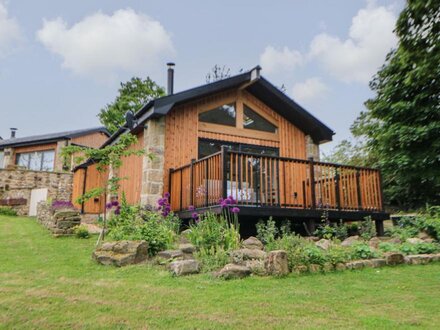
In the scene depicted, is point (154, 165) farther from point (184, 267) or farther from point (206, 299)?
point (206, 299)

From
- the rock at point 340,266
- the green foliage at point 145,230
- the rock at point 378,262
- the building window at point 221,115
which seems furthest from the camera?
the building window at point 221,115

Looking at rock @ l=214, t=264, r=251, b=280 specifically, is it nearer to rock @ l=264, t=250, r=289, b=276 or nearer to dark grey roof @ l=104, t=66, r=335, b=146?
rock @ l=264, t=250, r=289, b=276

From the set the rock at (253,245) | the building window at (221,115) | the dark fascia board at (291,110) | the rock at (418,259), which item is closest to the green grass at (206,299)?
the rock at (418,259)

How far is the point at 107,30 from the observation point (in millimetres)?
15234

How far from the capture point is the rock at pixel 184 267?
4672 mm

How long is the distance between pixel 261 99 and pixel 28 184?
1199 centimetres

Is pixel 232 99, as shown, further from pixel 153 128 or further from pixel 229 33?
pixel 229 33

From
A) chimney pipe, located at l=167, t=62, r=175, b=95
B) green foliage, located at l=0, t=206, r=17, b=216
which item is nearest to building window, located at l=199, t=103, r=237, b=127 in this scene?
chimney pipe, located at l=167, t=62, r=175, b=95

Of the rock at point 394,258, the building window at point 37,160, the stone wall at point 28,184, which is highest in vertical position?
→ the building window at point 37,160

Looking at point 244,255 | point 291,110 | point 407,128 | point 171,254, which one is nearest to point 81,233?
point 171,254

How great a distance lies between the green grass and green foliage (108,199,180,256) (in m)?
0.69

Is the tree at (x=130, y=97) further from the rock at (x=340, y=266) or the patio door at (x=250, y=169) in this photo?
the rock at (x=340, y=266)

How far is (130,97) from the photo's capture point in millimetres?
27781

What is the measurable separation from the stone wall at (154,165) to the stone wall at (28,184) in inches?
354
